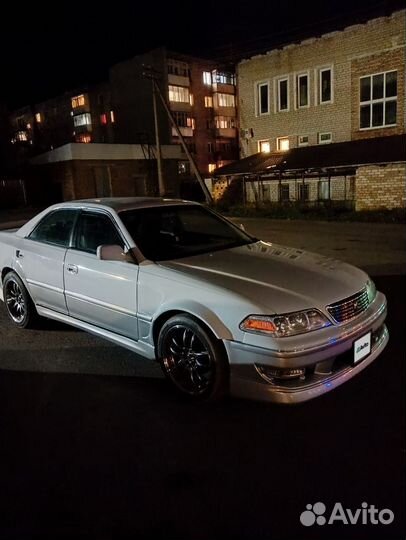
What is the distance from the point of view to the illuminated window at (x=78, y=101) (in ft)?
173

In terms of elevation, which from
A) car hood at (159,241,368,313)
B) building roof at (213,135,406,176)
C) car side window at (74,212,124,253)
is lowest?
car hood at (159,241,368,313)

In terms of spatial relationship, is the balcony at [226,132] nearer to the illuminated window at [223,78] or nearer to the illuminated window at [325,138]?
the illuminated window at [223,78]

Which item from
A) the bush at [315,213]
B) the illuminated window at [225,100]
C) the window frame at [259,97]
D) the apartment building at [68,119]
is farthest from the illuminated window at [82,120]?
the bush at [315,213]

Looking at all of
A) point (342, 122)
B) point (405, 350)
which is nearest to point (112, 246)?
point (405, 350)

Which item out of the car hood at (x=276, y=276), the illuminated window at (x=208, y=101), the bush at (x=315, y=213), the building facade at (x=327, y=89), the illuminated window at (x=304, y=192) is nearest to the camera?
the car hood at (x=276, y=276)

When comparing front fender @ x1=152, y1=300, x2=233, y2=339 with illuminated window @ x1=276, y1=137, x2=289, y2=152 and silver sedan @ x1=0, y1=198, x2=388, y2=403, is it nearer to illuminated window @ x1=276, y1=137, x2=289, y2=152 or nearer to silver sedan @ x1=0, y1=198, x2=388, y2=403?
silver sedan @ x1=0, y1=198, x2=388, y2=403

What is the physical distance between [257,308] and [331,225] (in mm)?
12537

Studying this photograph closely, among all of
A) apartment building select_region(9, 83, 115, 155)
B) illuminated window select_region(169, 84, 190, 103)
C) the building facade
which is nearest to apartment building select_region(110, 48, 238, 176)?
illuminated window select_region(169, 84, 190, 103)

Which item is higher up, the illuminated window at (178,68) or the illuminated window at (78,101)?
the illuminated window at (178,68)

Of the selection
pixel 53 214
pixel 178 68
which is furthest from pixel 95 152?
pixel 53 214

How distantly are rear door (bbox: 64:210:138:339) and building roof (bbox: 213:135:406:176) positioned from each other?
13.9 meters

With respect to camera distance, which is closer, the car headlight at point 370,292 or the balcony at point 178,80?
the car headlight at point 370,292

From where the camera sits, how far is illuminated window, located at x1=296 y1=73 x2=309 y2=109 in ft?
69.8

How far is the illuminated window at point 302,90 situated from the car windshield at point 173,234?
18726 millimetres
